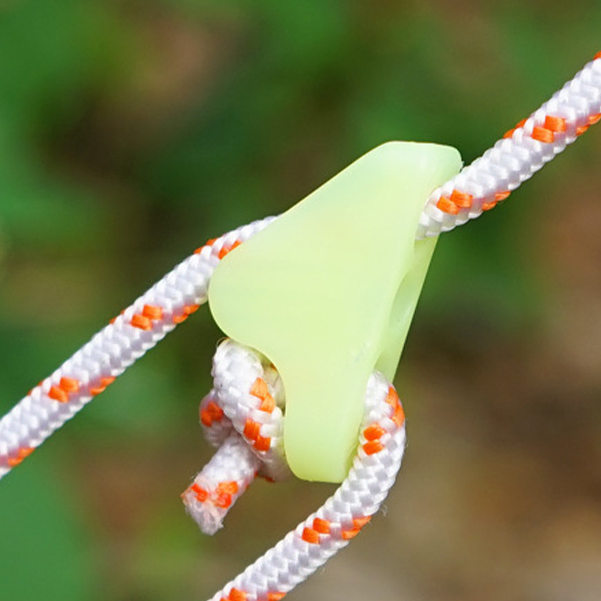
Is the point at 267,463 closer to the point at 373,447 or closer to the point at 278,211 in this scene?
the point at 373,447

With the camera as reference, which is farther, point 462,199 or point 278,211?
point 278,211

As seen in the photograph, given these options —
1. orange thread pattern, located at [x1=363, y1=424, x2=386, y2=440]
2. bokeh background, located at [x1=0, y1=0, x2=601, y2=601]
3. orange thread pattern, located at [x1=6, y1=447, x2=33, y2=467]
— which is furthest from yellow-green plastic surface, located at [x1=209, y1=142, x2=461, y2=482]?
bokeh background, located at [x1=0, y1=0, x2=601, y2=601]

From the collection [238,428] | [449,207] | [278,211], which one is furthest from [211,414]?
[278,211]

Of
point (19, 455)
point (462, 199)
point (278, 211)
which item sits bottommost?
point (19, 455)

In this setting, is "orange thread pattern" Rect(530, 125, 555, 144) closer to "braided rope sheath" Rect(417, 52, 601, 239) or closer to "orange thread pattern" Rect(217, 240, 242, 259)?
"braided rope sheath" Rect(417, 52, 601, 239)

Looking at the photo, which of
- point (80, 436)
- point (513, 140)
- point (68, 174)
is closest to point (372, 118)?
point (68, 174)

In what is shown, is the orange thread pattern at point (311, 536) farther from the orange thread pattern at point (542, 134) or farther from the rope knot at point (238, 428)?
the orange thread pattern at point (542, 134)

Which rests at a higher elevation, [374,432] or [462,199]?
[462,199]
